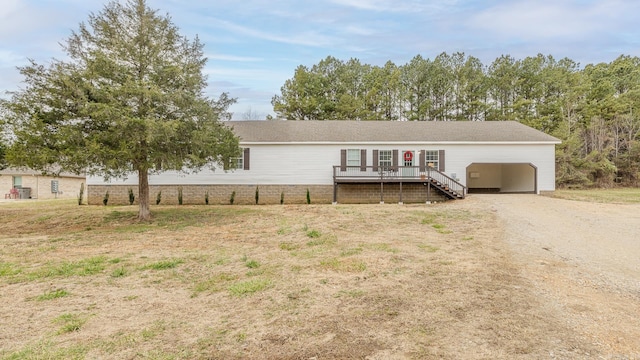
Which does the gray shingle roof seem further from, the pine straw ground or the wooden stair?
the pine straw ground

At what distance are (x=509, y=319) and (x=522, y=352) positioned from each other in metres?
0.87

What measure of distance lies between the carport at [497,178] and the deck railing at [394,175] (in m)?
4.96

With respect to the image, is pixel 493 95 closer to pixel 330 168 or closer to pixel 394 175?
pixel 394 175

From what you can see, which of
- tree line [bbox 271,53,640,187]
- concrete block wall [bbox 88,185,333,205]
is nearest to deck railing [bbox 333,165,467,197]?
concrete block wall [bbox 88,185,333,205]

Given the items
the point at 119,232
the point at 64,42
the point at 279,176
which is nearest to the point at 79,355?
the point at 119,232

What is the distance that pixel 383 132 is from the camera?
22.0m

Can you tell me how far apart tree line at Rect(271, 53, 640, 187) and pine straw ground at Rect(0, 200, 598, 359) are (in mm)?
27190

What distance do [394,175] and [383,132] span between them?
11.2ft

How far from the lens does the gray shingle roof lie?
68.1ft

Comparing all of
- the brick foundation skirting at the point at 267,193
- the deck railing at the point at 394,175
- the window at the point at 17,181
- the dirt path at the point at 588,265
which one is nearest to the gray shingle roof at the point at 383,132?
the deck railing at the point at 394,175

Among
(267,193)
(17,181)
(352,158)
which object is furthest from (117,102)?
(17,181)

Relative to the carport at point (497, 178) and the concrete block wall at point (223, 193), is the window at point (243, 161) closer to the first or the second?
the concrete block wall at point (223, 193)

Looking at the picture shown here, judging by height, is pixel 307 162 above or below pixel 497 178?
above

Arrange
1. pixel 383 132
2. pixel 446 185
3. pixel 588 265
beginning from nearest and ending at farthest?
pixel 588 265 < pixel 446 185 < pixel 383 132
